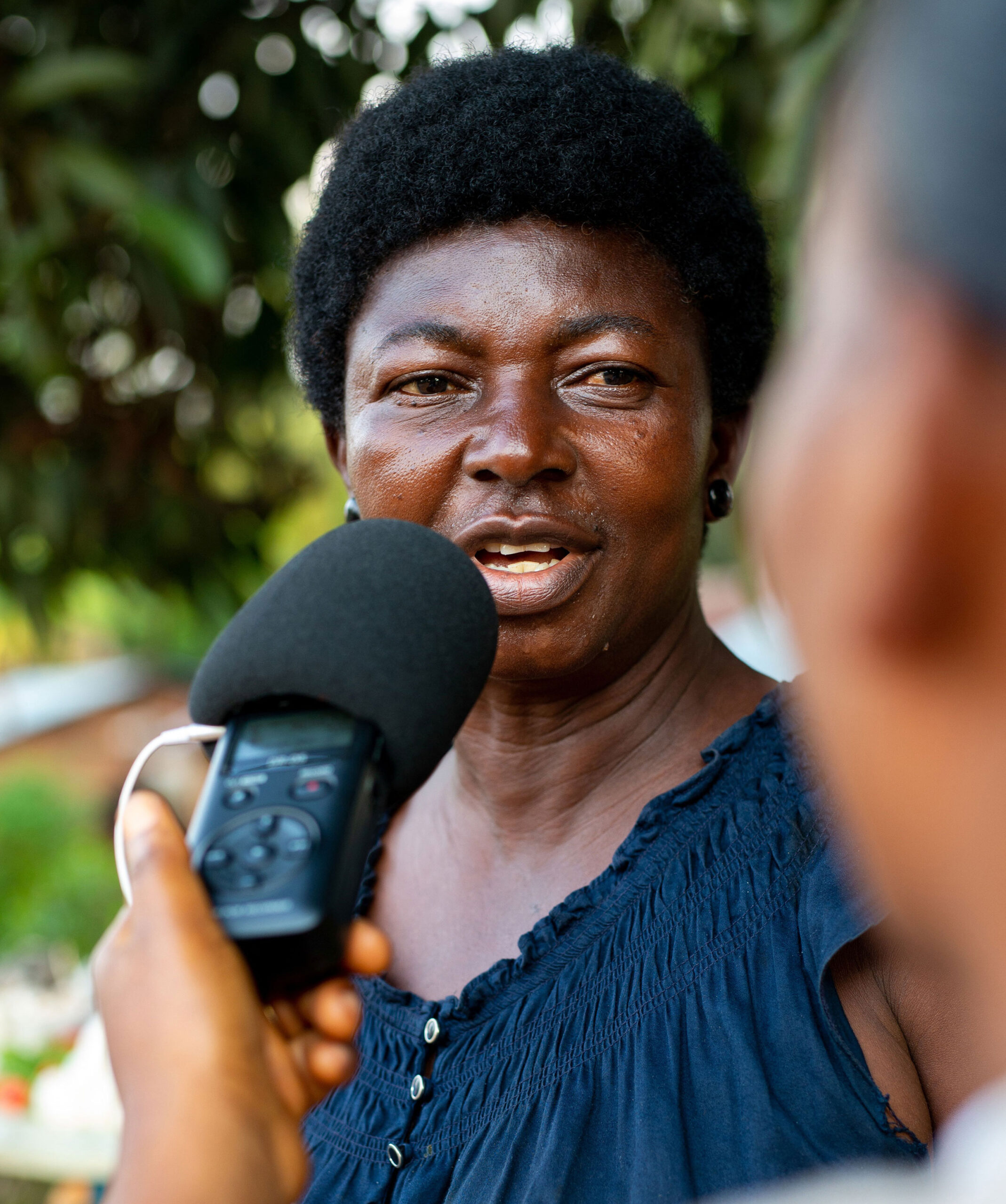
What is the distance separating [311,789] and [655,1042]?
0.77 m

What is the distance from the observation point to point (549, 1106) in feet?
5.45

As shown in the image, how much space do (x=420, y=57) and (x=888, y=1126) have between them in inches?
106

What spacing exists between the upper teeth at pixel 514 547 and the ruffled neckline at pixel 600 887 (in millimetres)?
405

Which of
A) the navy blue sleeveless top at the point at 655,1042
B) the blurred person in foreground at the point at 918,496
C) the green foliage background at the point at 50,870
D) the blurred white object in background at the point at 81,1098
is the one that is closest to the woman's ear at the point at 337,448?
the navy blue sleeveless top at the point at 655,1042

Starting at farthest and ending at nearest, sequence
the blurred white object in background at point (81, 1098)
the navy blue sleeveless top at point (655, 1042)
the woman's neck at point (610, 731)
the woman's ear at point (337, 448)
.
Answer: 1. the blurred white object in background at point (81, 1098)
2. the woman's ear at point (337, 448)
3. the woman's neck at point (610, 731)
4. the navy blue sleeveless top at point (655, 1042)

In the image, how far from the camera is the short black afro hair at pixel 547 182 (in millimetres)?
1979

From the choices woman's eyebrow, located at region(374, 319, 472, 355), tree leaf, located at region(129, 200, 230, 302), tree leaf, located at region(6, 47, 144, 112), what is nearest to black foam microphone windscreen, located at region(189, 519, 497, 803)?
woman's eyebrow, located at region(374, 319, 472, 355)

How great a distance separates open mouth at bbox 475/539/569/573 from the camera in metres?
1.91

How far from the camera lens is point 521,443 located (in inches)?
74.0

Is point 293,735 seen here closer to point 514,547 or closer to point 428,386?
point 514,547

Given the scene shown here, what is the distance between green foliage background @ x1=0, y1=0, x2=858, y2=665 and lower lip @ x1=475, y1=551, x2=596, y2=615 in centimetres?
83

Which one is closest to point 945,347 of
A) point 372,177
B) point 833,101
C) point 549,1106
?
point 833,101

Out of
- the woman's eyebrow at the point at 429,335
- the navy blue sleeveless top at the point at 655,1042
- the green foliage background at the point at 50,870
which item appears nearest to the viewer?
the navy blue sleeveless top at the point at 655,1042

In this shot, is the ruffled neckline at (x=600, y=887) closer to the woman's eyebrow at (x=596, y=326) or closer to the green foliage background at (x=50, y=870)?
the woman's eyebrow at (x=596, y=326)
